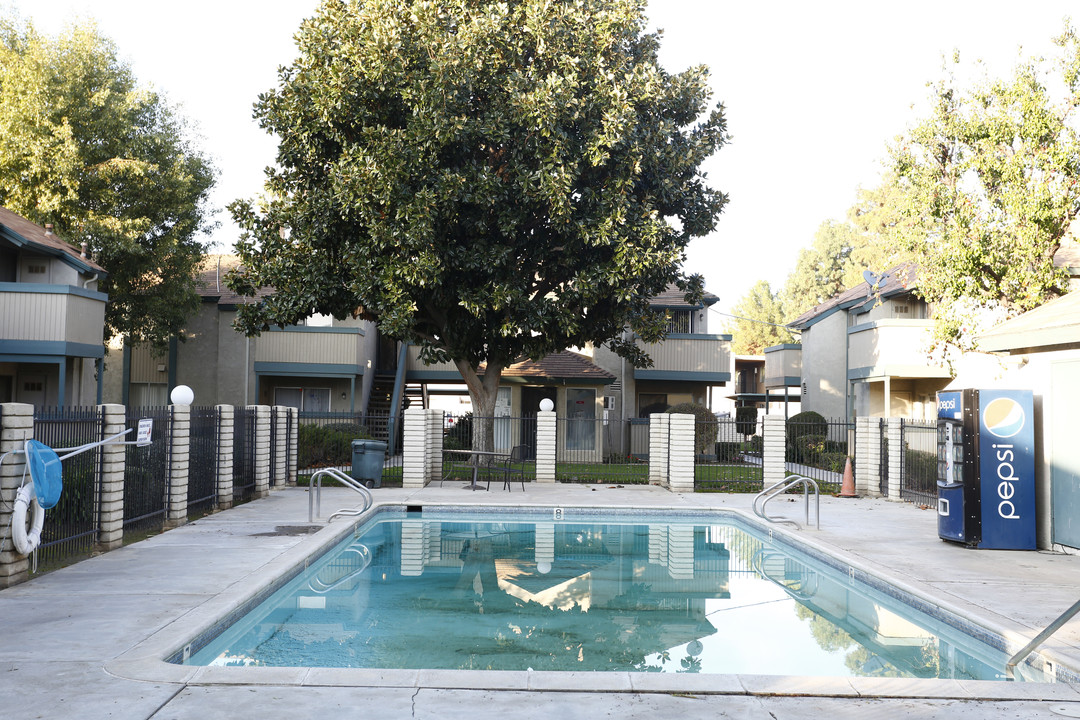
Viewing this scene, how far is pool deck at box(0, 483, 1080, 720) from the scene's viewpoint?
5.09 meters

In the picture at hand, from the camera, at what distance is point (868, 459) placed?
19.5 m

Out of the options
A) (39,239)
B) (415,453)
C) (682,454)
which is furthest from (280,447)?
(682,454)

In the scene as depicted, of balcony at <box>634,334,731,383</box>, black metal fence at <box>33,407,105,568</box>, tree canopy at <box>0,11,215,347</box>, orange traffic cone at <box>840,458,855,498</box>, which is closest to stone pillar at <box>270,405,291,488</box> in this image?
black metal fence at <box>33,407,105,568</box>

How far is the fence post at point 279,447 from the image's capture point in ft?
60.3

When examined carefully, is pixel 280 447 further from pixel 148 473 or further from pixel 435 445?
pixel 148 473

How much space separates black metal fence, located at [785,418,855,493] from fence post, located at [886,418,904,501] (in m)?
3.35

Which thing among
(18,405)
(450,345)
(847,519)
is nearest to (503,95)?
(450,345)

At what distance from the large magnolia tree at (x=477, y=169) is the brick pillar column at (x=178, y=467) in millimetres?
6545

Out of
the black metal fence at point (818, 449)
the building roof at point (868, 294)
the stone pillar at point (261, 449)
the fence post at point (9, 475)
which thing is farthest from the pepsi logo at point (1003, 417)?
the building roof at point (868, 294)

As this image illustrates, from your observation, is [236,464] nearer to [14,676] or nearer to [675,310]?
[14,676]

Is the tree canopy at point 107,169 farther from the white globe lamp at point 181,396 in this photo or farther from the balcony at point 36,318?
the white globe lamp at point 181,396

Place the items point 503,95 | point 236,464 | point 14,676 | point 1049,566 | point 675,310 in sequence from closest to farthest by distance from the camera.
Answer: point 14,676 < point 1049,566 < point 236,464 < point 503,95 < point 675,310

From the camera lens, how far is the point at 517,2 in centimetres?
1962

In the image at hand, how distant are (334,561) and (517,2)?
13939 millimetres
